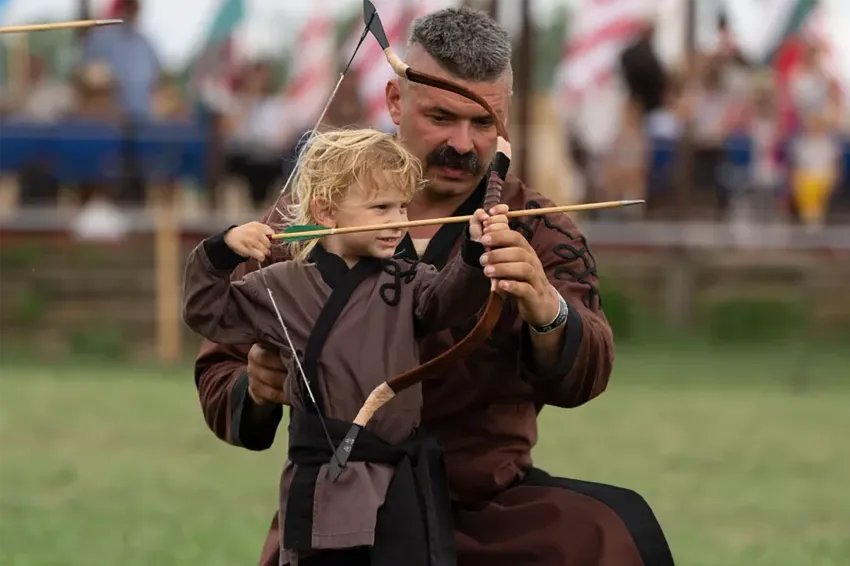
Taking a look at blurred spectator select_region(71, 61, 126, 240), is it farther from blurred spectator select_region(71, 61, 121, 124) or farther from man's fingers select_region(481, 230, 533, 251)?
man's fingers select_region(481, 230, 533, 251)

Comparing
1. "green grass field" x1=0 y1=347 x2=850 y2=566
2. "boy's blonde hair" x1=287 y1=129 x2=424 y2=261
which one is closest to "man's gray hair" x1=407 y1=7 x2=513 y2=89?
"boy's blonde hair" x1=287 y1=129 x2=424 y2=261

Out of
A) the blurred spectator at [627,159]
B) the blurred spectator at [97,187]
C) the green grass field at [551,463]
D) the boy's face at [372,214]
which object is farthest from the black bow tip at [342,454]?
the blurred spectator at [627,159]

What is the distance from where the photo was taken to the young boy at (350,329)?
12.2 feet

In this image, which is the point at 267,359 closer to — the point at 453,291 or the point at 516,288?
the point at 453,291

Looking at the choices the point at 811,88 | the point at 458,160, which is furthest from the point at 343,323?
the point at 811,88

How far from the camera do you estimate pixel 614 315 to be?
1509 centimetres

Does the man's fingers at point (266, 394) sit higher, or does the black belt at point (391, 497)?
the man's fingers at point (266, 394)

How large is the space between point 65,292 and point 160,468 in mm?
6286

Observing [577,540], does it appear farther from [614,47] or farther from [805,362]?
[614,47]

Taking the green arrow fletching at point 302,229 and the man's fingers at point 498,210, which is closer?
the man's fingers at point 498,210

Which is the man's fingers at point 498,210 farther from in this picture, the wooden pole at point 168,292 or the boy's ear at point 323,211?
the wooden pole at point 168,292

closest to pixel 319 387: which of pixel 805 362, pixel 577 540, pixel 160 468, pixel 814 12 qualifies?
pixel 577 540

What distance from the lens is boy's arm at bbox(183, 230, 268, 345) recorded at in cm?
374

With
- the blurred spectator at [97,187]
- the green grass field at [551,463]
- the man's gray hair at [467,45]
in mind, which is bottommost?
the green grass field at [551,463]
